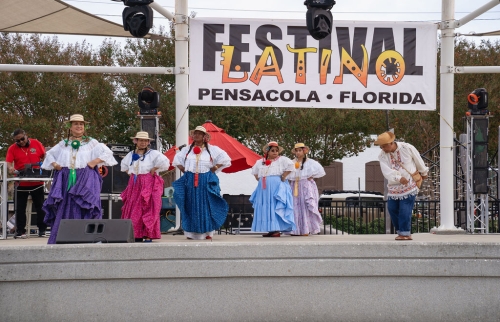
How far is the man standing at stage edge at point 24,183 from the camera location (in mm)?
11500

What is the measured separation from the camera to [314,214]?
12320 mm

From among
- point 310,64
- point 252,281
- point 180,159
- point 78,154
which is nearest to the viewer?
point 252,281

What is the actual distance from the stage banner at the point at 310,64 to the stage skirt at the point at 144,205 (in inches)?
89.9

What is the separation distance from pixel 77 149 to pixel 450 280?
4.80 meters

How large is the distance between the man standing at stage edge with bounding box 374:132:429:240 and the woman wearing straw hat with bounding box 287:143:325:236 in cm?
254

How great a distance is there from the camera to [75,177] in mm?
9469

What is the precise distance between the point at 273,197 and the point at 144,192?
7.73 ft

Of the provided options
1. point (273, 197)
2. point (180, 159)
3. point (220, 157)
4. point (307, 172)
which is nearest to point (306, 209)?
point (307, 172)

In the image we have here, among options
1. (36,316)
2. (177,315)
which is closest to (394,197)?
(177,315)

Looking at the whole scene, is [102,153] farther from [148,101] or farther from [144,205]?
[148,101]

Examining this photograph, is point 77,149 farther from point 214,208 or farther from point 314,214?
point 314,214

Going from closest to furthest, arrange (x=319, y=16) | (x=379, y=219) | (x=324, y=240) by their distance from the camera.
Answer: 1. (x=324, y=240)
2. (x=319, y=16)
3. (x=379, y=219)

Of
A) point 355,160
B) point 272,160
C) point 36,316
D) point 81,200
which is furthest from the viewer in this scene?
point 355,160

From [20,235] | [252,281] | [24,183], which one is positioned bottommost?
[252,281]
